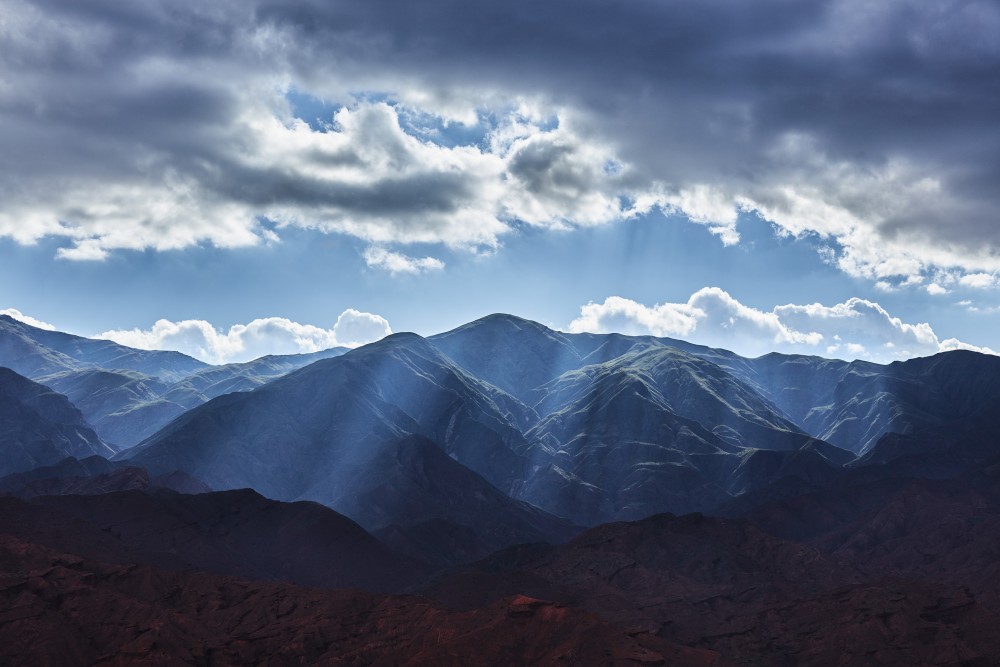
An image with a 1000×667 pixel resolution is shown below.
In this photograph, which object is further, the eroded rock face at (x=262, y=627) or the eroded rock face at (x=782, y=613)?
the eroded rock face at (x=782, y=613)

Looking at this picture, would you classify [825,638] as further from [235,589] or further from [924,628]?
[235,589]

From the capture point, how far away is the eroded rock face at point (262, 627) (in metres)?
114

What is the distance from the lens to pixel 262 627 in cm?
13550

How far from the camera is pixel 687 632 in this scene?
161250 millimetres

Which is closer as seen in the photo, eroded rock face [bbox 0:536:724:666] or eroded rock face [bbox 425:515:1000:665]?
eroded rock face [bbox 0:536:724:666]

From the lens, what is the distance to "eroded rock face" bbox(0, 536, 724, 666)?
4476 inches

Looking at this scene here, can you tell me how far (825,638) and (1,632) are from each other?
4329 inches

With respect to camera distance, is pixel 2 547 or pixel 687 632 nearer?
pixel 2 547

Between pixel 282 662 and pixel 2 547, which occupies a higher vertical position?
pixel 2 547

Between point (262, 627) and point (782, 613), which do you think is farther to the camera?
point (782, 613)

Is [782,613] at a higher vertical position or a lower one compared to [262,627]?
higher

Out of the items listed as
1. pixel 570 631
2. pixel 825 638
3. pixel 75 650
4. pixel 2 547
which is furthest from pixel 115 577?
pixel 825 638

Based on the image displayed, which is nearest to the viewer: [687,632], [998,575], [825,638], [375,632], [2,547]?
[375,632]

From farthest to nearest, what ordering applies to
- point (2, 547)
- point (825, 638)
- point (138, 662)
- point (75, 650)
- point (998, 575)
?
point (998, 575), point (825, 638), point (2, 547), point (75, 650), point (138, 662)
